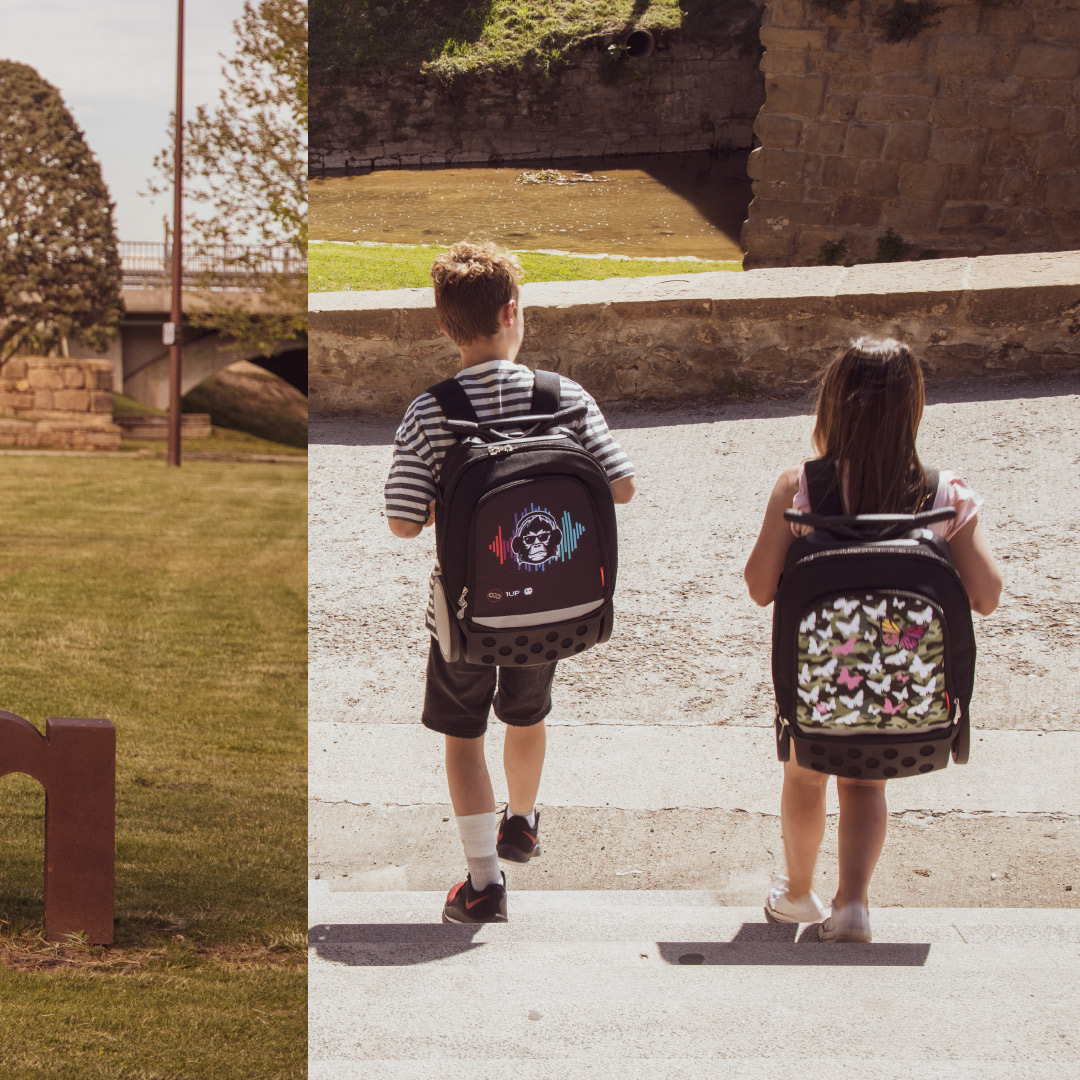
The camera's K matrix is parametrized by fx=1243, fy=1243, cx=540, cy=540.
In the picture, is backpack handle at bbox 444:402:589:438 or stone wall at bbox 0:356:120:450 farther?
stone wall at bbox 0:356:120:450

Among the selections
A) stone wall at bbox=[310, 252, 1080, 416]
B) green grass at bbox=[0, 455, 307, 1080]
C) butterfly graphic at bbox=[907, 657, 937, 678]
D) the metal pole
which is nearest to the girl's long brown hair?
stone wall at bbox=[310, 252, 1080, 416]

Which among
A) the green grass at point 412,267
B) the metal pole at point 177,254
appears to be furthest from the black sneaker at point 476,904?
the metal pole at point 177,254

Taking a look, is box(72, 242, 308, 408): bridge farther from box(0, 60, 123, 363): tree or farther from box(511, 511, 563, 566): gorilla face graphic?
box(511, 511, 563, 566): gorilla face graphic

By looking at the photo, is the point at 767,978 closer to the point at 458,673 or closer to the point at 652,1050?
the point at 652,1050

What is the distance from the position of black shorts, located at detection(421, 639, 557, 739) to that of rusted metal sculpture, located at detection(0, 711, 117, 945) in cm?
145

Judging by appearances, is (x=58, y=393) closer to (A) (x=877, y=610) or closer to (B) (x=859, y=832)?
(B) (x=859, y=832)

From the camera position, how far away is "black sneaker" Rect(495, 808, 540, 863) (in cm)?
231

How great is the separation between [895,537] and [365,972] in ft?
3.96

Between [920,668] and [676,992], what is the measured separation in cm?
73

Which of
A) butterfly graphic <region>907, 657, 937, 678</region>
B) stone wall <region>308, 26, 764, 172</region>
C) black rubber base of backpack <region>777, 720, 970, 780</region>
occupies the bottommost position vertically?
black rubber base of backpack <region>777, 720, 970, 780</region>

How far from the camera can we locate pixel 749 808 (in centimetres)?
226

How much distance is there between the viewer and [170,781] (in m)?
5.26

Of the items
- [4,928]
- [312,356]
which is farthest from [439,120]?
[4,928]

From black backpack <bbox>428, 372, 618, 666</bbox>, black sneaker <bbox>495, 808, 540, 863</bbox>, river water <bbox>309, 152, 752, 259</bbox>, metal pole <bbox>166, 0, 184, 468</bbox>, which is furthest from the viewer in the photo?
metal pole <bbox>166, 0, 184, 468</bbox>
